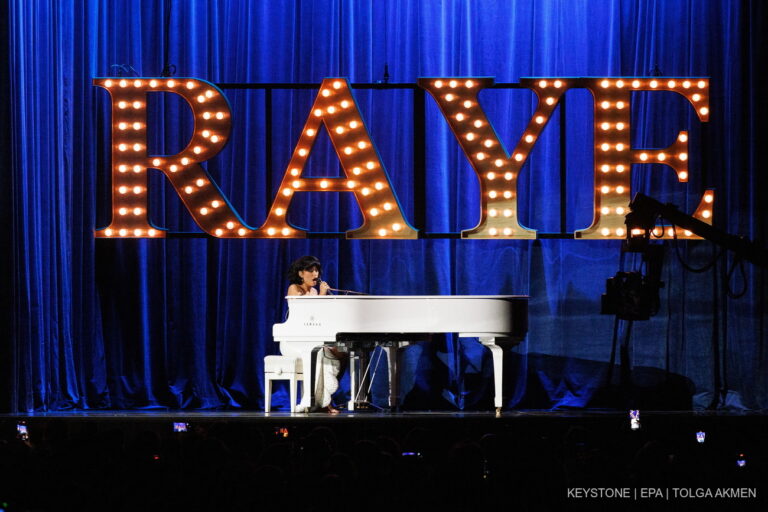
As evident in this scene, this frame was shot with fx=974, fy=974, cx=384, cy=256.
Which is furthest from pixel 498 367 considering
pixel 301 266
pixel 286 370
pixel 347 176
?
pixel 347 176

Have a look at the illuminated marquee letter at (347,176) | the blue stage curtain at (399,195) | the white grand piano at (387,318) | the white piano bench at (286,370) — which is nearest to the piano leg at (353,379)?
the white piano bench at (286,370)

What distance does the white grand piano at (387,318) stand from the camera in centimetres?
749

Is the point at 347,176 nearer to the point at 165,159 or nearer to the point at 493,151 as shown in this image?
the point at 493,151

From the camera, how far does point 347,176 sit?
28.9ft

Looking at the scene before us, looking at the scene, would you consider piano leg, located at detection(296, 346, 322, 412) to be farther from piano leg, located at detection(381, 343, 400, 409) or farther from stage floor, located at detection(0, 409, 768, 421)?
piano leg, located at detection(381, 343, 400, 409)

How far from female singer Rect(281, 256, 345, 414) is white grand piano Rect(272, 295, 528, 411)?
0.48 m

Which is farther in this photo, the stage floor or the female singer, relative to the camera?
the female singer

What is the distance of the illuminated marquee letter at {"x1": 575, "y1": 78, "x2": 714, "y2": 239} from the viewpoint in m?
8.76

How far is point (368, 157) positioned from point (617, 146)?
2.26 metres

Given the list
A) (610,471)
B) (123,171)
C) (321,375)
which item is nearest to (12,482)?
(610,471)

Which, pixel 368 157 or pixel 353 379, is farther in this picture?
pixel 368 157

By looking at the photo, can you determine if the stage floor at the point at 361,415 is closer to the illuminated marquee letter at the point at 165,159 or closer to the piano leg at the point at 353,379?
the piano leg at the point at 353,379

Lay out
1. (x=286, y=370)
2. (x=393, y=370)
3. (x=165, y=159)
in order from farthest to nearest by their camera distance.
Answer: (x=165, y=159)
(x=393, y=370)
(x=286, y=370)

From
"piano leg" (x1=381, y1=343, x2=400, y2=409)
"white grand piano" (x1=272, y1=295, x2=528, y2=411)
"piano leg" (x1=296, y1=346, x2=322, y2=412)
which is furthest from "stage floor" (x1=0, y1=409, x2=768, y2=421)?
"white grand piano" (x1=272, y1=295, x2=528, y2=411)
